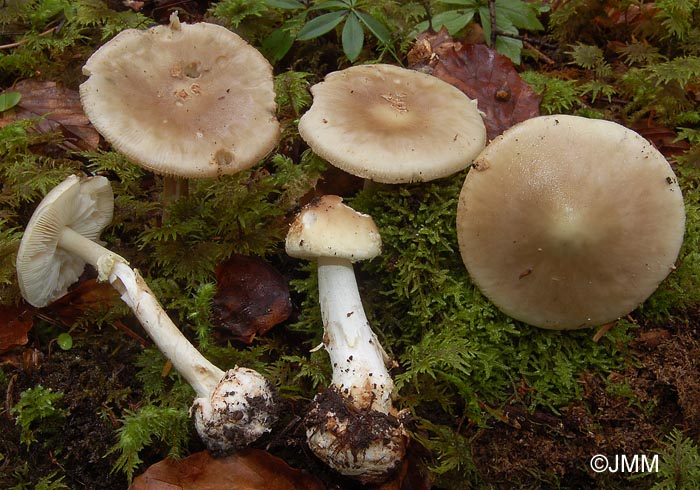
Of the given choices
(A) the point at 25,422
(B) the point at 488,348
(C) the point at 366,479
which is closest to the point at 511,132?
(B) the point at 488,348

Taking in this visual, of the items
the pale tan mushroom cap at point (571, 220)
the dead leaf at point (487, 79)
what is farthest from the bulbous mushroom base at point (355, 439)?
the dead leaf at point (487, 79)

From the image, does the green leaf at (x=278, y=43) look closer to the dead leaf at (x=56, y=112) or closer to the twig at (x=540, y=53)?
the dead leaf at (x=56, y=112)

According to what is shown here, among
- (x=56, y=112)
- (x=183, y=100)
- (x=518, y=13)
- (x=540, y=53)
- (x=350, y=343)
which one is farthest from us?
(x=540, y=53)

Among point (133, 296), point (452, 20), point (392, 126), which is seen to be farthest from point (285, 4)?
point (133, 296)

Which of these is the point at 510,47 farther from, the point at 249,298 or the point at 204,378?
the point at 204,378

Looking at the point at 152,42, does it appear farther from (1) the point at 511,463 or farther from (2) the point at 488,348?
(1) the point at 511,463
